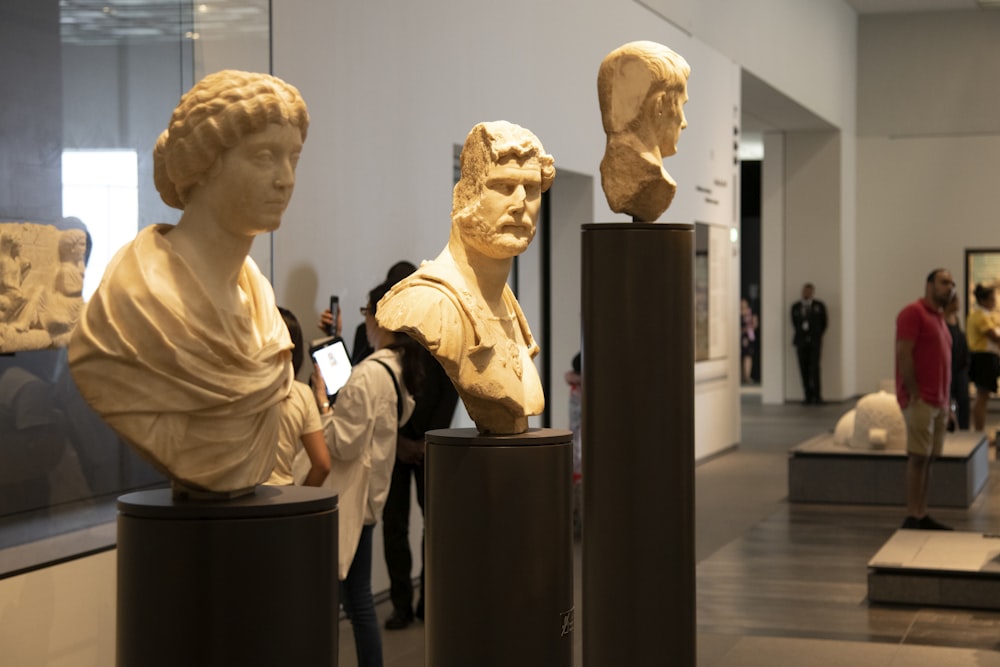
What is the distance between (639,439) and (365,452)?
1.35m

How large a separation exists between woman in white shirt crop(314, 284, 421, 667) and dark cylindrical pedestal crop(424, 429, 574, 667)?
0.90 m

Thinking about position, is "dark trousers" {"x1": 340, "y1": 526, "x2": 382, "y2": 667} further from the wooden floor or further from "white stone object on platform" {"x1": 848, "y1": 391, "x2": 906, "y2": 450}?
"white stone object on platform" {"x1": 848, "y1": 391, "x2": 906, "y2": 450}

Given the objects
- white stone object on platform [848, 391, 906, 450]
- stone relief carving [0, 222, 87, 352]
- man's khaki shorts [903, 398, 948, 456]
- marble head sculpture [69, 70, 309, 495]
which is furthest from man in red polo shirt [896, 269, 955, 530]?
marble head sculpture [69, 70, 309, 495]

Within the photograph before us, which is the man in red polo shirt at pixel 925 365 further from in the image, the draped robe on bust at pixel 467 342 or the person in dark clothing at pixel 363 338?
the draped robe on bust at pixel 467 342

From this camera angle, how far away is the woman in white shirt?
4863mm

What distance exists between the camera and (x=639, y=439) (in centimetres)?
421

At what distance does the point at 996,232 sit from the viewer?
21906 millimetres

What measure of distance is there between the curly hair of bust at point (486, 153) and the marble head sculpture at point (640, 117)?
0.30 metres

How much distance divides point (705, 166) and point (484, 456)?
10.7 metres

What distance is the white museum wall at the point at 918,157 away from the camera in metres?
21.9

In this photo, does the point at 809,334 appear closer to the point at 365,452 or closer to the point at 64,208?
the point at 365,452

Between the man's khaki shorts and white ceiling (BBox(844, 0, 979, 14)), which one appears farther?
white ceiling (BBox(844, 0, 979, 14))

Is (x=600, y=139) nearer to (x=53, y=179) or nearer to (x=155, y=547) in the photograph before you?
(x=53, y=179)

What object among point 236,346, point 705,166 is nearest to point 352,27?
point 236,346
